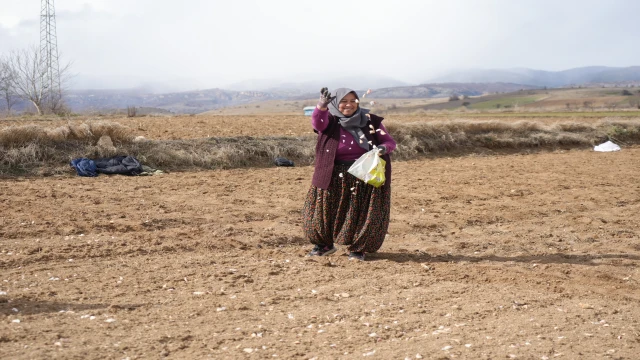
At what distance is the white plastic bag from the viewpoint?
623 centimetres

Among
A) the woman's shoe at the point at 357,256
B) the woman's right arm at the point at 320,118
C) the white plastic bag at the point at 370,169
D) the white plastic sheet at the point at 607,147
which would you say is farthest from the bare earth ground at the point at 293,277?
the white plastic sheet at the point at 607,147

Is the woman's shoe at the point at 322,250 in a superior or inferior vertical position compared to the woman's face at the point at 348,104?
inferior

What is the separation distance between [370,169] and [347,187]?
15.5 inches

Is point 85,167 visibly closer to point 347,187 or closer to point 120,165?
point 120,165

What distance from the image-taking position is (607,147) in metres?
20.5

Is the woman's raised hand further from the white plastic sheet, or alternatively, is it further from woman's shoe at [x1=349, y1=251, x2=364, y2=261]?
the white plastic sheet

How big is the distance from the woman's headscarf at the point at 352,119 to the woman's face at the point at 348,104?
0.03 m

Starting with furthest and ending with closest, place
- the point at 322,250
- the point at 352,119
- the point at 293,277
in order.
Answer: the point at 322,250, the point at 352,119, the point at 293,277

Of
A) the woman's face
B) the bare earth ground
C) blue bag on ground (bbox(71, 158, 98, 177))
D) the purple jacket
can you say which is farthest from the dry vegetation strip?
the woman's face

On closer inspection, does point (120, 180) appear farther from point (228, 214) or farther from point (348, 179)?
point (348, 179)

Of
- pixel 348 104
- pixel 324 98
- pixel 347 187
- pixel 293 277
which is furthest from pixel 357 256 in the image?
pixel 324 98

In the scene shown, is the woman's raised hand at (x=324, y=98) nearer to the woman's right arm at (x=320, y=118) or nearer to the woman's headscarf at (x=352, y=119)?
the woman's right arm at (x=320, y=118)

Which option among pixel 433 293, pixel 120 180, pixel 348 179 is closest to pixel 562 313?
pixel 433 293

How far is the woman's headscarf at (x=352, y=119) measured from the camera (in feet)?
21.2
